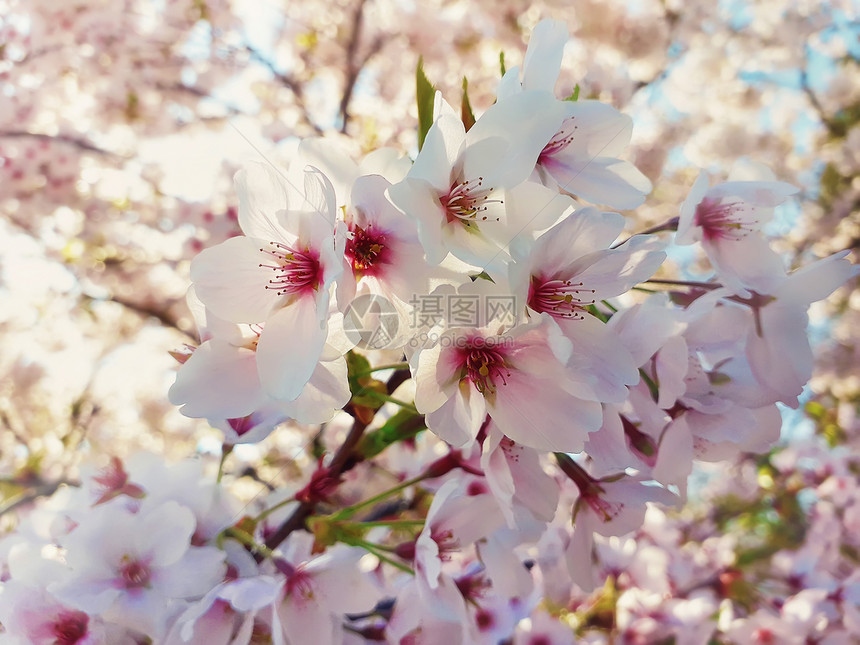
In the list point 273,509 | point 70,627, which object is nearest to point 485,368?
point 273,509

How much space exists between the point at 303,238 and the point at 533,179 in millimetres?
244

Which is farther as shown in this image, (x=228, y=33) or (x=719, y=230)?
(x=228, y=33)

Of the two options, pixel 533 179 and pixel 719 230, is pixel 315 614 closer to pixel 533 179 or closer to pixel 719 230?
pixel 533 179

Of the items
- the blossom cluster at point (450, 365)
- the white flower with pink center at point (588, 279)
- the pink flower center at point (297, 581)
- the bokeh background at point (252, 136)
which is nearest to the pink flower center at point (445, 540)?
the blossom cluster at point (450, 365)

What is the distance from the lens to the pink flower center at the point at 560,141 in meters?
0.64

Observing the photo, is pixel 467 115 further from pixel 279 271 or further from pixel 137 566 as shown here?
pixel 137 566

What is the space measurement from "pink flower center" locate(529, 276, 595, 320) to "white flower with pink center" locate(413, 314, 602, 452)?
5cm

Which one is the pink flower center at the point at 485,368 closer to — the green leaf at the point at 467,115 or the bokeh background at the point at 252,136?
the green leaf at the point at 467,115

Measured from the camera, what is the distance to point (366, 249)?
0.56 m

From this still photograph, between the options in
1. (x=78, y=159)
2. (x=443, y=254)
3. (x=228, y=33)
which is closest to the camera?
(x=443, y=254)

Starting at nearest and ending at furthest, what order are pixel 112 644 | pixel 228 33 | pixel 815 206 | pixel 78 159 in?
1. pixel 112 644
2. pixel 78 159
3. pixel 228 33
4. pixel 815 206

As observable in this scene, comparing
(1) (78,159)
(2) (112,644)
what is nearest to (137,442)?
(1) (78,159)

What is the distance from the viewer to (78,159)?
2.78 metres

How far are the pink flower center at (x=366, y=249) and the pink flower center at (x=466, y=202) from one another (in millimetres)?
70
